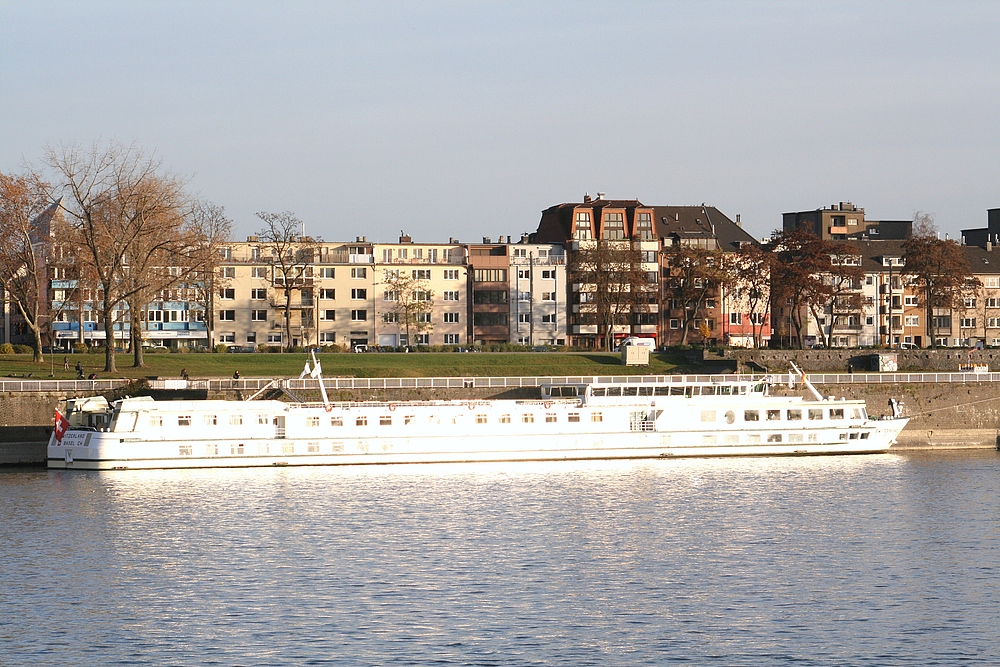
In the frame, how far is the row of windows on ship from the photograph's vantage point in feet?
256

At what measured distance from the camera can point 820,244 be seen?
126812 mm

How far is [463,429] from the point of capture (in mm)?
80375

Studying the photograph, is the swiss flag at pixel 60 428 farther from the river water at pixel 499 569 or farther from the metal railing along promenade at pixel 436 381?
the metal railing along promenade at pixel 436 381

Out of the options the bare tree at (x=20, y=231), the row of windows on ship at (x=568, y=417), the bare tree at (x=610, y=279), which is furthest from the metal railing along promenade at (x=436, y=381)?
the bare tree at (x=610, y=279)

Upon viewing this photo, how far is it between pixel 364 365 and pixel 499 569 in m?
55.4

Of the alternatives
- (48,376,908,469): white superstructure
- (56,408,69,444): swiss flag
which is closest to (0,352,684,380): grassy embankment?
(56,408,69,444): swiss flag

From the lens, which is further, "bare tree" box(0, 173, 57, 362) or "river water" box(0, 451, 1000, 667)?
"bare tree" box(0, 173, 57, 362)

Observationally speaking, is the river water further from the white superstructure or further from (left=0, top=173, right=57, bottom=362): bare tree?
(left=0, top=173, right=57, bottom=362): bare tree

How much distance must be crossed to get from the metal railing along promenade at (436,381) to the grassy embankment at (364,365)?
24.0 feet

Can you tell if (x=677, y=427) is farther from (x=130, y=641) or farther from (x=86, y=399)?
(x=130, y=641)

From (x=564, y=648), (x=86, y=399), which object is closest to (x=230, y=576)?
(x=564, y=648)

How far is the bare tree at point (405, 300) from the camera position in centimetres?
14100

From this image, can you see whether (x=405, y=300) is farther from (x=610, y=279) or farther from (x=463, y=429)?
(x=463, y=429)

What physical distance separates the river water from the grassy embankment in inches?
964
